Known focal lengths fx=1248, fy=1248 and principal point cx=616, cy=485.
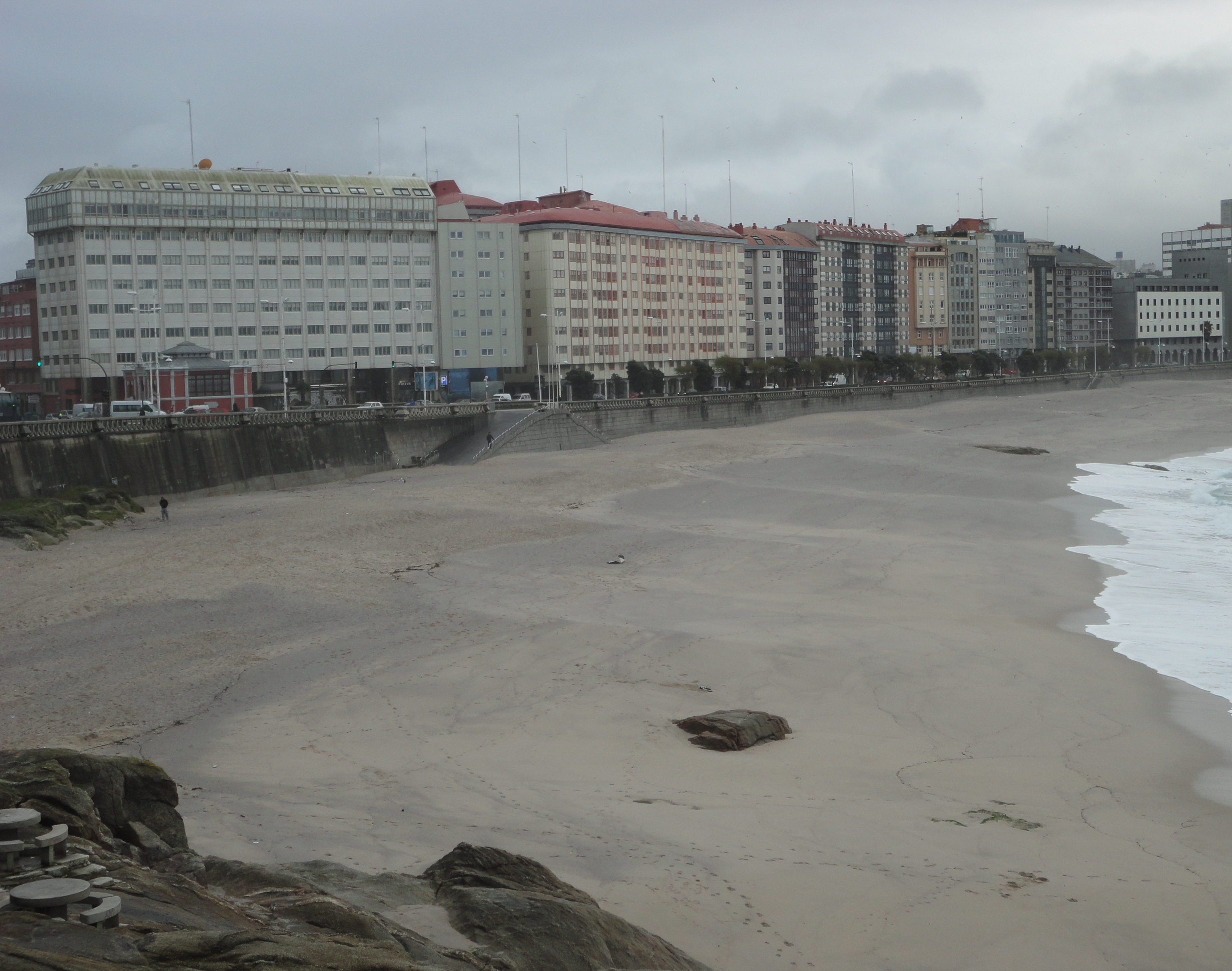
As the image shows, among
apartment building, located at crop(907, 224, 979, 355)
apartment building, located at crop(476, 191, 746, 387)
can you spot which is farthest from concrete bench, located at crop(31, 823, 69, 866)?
apartment building, located at crop(907, 224, 979, 355)

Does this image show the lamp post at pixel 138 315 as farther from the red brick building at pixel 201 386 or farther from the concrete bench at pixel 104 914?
the concrete bench at pixel 104 914

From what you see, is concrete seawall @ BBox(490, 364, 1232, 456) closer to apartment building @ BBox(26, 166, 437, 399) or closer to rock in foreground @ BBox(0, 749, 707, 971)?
apartment building @ BBox(26, 166, 437, 399)

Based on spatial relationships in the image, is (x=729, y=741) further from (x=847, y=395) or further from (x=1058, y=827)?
(x=847, y=395)

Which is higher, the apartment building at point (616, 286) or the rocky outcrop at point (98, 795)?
the apartment building at point (616, 286)

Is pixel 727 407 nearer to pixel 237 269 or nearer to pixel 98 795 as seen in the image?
pixel 237 269

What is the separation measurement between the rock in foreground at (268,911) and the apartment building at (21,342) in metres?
92.2

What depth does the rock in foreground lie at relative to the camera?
673 centimetres

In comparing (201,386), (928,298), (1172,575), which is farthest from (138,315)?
(928,298)

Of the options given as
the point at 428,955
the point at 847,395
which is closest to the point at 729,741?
the point at 428,955

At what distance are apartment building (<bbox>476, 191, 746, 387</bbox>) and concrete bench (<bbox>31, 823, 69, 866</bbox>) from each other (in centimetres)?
9559

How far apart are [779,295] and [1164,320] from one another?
8839 centimetres

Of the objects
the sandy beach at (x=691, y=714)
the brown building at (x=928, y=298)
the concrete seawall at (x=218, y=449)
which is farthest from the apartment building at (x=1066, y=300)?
the sandy beach at (x=691, y=714)

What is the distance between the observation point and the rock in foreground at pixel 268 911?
673cm

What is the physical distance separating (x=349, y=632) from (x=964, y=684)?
1023 cm
